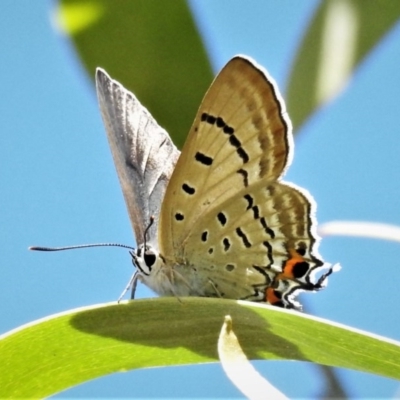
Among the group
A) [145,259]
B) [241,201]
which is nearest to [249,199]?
[241,201]

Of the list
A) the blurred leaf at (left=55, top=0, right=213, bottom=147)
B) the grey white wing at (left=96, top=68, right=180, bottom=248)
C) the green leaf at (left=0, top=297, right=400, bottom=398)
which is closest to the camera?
the green leaf at (left=0, top=297, right=400, bottom=398)

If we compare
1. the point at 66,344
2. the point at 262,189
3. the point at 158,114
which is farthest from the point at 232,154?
the point at 66,344

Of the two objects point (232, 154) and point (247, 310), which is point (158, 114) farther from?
point (247, 310)

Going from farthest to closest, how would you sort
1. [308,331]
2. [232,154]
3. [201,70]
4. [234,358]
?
[201,70] → [232,154] → [308,331] → [234,358]

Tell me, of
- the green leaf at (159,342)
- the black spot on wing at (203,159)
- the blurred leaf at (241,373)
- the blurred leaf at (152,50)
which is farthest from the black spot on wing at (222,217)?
the blurred leaf at (241,373)

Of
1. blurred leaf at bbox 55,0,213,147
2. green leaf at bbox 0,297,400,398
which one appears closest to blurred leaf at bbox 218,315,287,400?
green leaf at bbox 0,297,400,398

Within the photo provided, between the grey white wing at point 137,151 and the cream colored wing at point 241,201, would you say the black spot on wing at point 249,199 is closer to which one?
the cream colored wing at point 241,201

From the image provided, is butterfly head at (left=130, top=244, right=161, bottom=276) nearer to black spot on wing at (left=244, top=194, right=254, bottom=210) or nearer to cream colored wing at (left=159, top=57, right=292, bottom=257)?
cream colored wing at (left=159, top=57, right=292, bottom=257)
